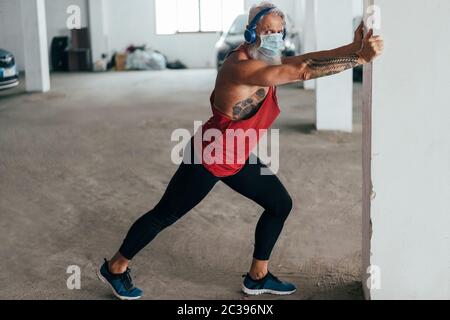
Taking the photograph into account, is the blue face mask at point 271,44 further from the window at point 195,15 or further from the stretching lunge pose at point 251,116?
the window at point 195,15

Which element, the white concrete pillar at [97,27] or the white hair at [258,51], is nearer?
the white hair at [258,51]

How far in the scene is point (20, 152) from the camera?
341 inches

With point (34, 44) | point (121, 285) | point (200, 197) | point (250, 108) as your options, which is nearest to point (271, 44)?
point (250, 108)

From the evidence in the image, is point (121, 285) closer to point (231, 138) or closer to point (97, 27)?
point (231, 138)

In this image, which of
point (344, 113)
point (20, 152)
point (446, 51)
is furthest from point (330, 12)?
point (446, 51)

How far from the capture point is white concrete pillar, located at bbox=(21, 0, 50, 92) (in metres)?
14.3

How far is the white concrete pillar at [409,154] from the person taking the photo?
346 cm

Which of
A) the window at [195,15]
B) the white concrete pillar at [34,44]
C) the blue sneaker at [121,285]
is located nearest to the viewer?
the blue sneaker at [121,285]

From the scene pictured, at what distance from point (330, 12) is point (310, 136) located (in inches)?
67.7

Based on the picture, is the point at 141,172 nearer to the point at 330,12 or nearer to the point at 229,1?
the point at 330,12

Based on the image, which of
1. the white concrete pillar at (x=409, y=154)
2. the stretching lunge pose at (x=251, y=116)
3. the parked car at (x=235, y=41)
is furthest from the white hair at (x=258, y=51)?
the parked car at (x=235, y=41)

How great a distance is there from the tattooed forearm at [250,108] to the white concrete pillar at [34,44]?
11.7 m

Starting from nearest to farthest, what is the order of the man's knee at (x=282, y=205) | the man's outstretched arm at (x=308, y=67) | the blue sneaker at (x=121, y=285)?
the man's outstretched arm at (x=308, y=67) → the man's knee at (x=282, y=205) → the blue sneaker at (x=121, y=285)

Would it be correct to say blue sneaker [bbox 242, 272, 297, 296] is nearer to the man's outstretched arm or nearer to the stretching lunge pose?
the stretching lunge pose
